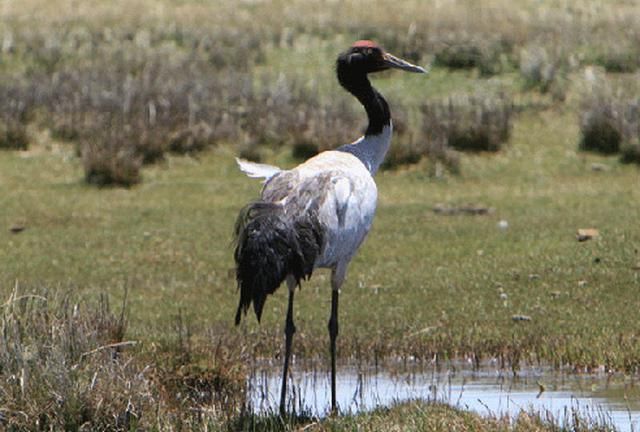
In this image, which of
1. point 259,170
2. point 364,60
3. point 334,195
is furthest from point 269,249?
point 364,60

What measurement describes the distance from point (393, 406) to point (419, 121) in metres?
15.3

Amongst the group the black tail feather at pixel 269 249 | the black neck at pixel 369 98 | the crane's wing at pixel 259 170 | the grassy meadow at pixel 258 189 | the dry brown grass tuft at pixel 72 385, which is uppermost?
the black neck at pixel 369 98

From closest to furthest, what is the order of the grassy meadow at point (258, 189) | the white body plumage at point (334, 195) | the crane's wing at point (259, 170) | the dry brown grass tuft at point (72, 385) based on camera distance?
the dry brown grass tuft at point (72, 385)
the white body plumage at point (334, 195)
the grassy meadow at point (258, 189)
the crane's wing at point (259, 170)

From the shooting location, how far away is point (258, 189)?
20.3 m

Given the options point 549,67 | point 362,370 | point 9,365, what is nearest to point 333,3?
point 549,67

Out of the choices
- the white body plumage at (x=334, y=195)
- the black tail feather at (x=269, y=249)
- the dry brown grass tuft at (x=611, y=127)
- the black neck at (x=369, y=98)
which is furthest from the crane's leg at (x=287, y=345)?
the dry brown grass tuft at (x=611, y=127)

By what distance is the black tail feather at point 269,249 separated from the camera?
8.65 metres

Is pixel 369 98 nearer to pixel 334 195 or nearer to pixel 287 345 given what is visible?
pixel 334 195

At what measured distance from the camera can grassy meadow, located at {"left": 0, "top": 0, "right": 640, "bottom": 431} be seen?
383 inches

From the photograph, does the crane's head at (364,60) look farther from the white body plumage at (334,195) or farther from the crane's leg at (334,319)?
the crane's leg at (334,319)

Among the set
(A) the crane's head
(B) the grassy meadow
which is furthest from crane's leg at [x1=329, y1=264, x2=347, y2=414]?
(A) the crane's head

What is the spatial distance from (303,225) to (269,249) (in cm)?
36

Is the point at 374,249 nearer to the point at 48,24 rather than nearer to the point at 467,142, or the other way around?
the point at 467,142

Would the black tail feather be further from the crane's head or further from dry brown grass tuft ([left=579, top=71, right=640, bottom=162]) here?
dry brown grass tuft ([left=579, top=71, right=640, bottom=162])
